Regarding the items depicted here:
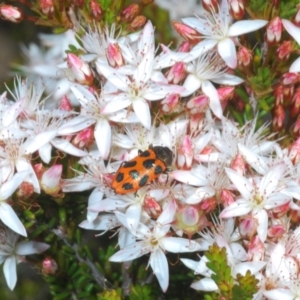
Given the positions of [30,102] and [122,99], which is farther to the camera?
[30,102]

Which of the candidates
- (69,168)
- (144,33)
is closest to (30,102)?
(69,168)

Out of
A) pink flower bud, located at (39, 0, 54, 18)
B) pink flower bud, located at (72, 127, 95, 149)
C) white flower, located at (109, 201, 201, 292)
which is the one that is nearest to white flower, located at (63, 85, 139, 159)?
pink flower bud, located at (72, 127, 95, 149)

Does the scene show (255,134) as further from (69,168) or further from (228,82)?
(69,168)

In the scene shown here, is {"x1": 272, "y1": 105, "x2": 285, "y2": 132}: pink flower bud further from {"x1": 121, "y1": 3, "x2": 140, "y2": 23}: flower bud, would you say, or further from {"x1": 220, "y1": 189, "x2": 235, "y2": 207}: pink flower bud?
{"x1": 121, "y1": 3, "x2": 140, "y2": 23}: flower bud

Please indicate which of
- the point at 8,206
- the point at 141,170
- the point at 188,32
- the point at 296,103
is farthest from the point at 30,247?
the point at 296,103

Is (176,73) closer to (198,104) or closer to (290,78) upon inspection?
(198,104)

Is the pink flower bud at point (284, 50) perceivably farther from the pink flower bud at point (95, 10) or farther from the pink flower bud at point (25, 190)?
the pink flower bud at point (25, 190)
